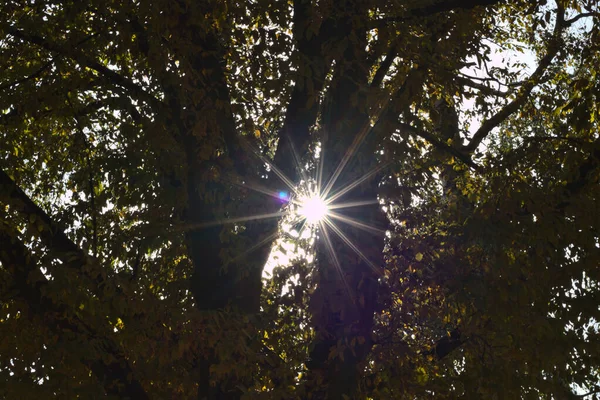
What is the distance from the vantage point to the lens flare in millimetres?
7336

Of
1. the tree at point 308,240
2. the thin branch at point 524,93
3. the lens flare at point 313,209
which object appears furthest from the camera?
the thin branch at point 524,93

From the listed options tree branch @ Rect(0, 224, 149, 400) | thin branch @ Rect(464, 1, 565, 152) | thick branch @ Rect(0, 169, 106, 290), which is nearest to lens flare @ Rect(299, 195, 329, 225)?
thick branch @ Rect(0, 169, 106, 290)

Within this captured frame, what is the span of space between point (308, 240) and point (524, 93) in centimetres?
507

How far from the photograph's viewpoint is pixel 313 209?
7672 millimetres

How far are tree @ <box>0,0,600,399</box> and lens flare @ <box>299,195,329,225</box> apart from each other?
0.51 ft

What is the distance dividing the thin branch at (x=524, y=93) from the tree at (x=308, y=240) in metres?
2.38

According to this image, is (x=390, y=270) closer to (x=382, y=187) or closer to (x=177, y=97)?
(x=382, y=187)

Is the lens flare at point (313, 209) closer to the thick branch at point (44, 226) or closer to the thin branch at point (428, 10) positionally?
the thin branch at point (428, 10)

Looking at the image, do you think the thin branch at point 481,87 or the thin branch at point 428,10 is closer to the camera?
the thin branch at point 428,10

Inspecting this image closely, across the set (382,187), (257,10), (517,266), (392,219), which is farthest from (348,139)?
(517,266)

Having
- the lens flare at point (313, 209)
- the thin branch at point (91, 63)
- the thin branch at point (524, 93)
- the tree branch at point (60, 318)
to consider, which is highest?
the thin branch at point (524, 93)

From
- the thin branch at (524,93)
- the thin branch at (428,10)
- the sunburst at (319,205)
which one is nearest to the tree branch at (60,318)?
the sunburst at (319,205)

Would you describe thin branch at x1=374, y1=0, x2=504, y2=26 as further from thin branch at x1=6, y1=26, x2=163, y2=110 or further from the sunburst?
thin branch at x1=6, y1=26, x2=163, y2=110

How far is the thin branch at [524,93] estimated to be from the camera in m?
10.4
